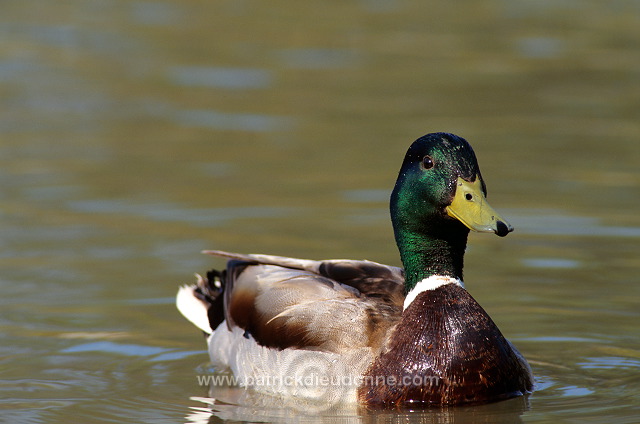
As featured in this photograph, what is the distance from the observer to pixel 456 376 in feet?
23.2

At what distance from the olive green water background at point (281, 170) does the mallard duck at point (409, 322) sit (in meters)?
0.19

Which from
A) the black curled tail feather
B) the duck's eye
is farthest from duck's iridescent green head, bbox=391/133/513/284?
the black curled tail feather

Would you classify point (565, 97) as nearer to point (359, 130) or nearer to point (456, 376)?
point (359, 130)

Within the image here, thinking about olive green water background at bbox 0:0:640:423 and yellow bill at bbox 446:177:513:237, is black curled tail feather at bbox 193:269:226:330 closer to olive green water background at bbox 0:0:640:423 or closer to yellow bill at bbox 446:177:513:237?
olive green water background at bbox 0:0:640:423

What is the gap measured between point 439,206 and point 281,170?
587 cm

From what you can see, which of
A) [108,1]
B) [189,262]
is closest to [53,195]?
[189,262]

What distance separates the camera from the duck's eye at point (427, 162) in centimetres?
712

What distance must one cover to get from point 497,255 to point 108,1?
11.8 m

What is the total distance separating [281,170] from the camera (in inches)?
505

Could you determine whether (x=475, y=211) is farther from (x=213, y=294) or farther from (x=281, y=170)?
(x=281, y=170)

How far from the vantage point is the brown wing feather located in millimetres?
7305

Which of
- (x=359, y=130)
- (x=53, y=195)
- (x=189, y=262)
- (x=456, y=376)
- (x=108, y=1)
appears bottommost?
(x=456, y=376)

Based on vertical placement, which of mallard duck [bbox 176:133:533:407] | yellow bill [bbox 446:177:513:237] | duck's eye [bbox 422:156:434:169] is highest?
duck's eye [bbox 422:156:434:169]

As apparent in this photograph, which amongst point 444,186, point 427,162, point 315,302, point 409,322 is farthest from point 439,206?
point 315,302
